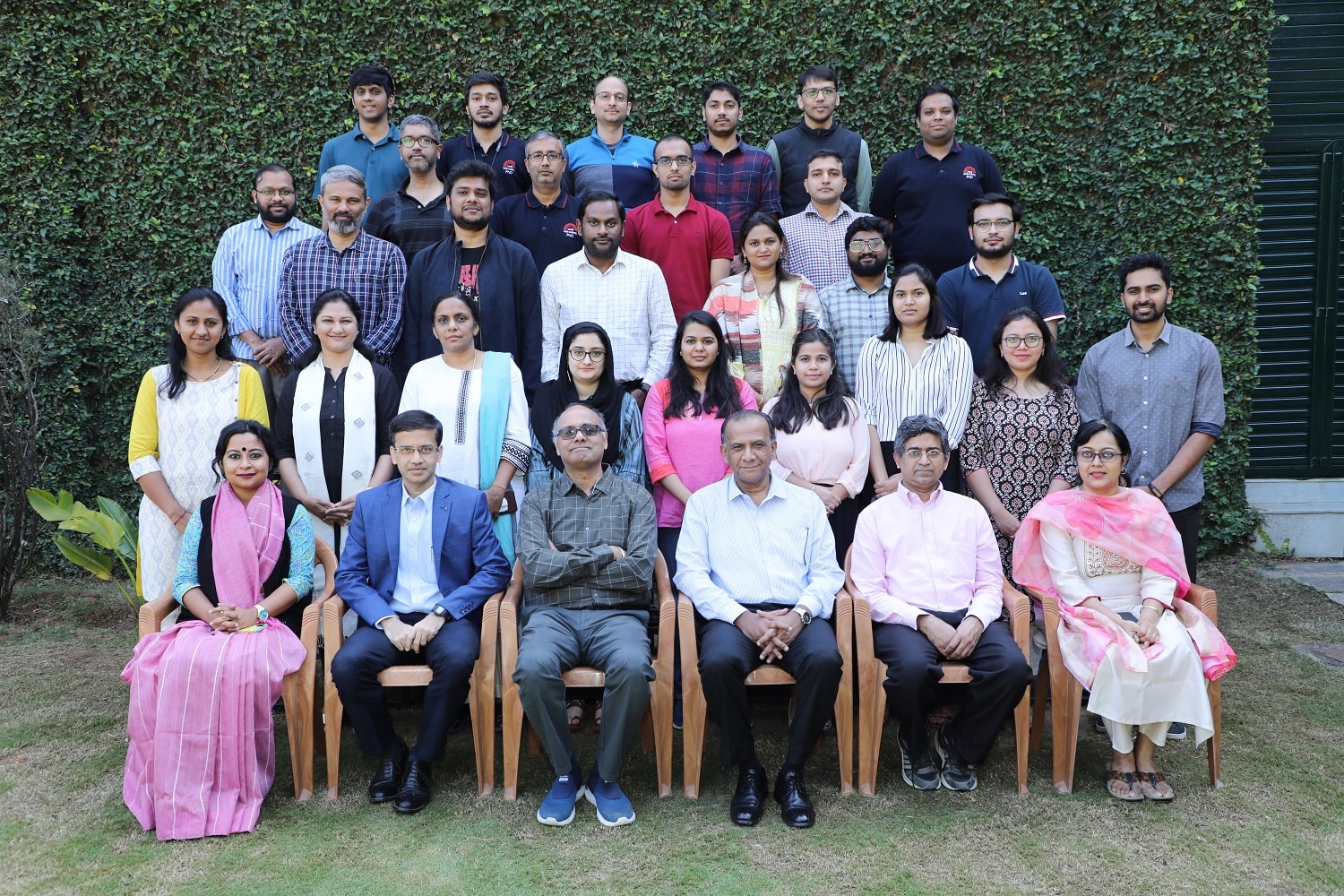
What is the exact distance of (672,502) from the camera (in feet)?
15.4

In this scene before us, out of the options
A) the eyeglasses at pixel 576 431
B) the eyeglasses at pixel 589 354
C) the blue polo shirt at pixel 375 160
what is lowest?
the eyeglasses at pixel 576 431

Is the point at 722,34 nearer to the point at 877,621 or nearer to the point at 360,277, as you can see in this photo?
the point at 360,277

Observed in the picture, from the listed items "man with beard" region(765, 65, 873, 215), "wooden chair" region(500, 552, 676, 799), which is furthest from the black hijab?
"man with beard" region(765, 65, 873, 215)

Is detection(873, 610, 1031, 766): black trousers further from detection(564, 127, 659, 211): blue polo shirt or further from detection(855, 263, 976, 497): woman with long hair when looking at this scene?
detection(564, 127, 659, 211): blue polo shirt

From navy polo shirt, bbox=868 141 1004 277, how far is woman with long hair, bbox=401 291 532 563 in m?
2.44

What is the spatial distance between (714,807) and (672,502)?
1.36 meters

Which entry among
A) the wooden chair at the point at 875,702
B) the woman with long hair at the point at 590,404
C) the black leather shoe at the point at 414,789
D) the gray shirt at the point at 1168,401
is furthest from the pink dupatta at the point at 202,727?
the gray shirt at the point at 1168,401

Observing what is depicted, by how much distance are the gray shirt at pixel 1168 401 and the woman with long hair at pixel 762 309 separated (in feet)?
4.69

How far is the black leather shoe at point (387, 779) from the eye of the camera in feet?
12.6

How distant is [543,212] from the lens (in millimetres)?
5617

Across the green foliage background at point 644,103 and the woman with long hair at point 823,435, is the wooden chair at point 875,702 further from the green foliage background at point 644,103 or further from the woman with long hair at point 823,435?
the green foliage background at point 644,103

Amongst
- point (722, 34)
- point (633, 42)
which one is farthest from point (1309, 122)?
point (633, 42)

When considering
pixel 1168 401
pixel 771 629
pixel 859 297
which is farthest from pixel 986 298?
pixel 771 629

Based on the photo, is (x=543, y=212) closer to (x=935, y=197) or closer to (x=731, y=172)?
(x=731, y=172)
